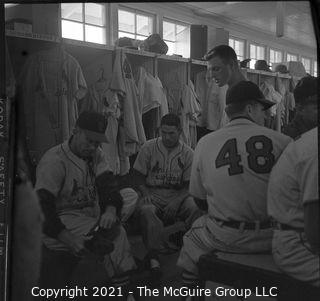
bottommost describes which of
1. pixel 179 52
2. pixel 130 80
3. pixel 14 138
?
pixel 14 138

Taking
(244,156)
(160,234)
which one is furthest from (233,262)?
(244,156)

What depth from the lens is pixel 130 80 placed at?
1.50 metres

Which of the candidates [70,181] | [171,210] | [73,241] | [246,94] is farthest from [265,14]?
[73,241]

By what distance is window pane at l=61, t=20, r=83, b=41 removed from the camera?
1.46 metres

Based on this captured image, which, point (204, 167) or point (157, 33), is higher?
point (157, 33)

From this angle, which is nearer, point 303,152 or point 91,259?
point 303,152

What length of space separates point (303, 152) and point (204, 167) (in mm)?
350

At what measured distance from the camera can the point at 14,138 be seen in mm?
1491

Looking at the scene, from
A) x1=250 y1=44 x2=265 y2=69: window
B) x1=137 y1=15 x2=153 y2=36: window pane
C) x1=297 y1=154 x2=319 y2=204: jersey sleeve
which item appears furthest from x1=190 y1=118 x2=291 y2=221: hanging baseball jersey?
x1=137 y1=15 x2=153 y2=36: window pane

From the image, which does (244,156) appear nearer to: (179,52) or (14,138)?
(179,52)

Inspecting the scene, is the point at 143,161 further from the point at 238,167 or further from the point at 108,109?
the point at 238,167

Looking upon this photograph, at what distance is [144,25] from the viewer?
1475mm

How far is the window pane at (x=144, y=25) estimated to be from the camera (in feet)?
4.81

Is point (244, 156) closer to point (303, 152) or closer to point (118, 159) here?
point (303, 152)
